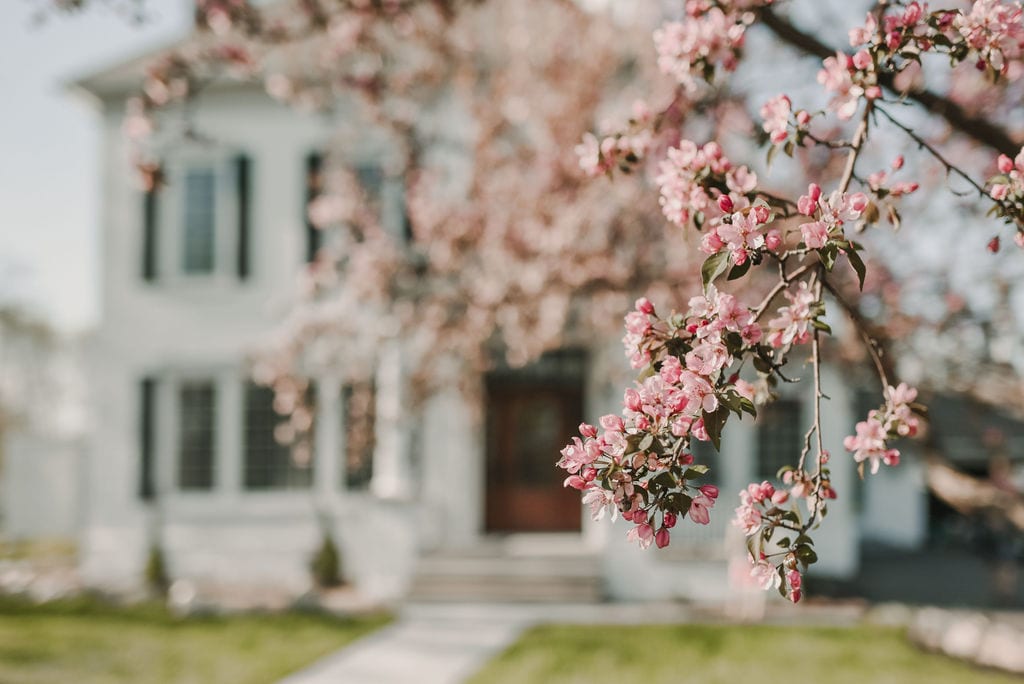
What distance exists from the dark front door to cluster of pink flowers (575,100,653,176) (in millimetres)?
9746

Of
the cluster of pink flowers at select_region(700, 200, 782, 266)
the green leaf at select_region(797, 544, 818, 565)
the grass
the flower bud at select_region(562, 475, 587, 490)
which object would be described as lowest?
the grass

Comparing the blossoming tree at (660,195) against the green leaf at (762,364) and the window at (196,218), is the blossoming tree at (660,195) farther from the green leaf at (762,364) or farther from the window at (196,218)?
the window at (196,218)

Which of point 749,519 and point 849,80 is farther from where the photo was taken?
point 849,80

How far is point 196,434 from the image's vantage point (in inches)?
543

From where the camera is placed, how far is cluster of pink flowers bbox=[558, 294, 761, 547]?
2238mm

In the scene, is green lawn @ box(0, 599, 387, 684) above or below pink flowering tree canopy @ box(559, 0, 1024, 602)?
below

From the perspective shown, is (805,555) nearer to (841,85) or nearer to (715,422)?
(715,422)

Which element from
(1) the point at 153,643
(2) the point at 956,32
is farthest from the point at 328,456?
(2) the point at 956,32

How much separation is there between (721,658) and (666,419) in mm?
7124

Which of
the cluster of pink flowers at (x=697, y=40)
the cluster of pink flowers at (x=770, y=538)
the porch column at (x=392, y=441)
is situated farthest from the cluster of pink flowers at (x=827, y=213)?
the porch column at (x=392, y=441)

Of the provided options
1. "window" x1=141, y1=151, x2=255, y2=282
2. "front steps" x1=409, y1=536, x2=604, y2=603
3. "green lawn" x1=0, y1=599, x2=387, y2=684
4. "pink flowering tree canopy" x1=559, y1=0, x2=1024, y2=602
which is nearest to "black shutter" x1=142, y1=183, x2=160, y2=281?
"window" x1=141, y1=151, x2=255, y2=282

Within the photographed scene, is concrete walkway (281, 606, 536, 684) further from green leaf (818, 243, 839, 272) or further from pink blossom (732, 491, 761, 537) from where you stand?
green leaf (818, 243, 839, 272)

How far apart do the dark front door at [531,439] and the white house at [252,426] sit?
0.09 feet

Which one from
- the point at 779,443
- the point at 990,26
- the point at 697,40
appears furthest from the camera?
the point at 779,443
